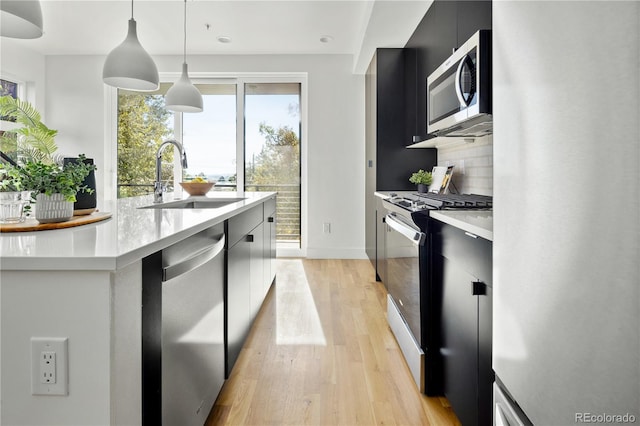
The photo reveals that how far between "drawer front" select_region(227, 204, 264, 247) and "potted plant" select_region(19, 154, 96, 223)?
64 cm

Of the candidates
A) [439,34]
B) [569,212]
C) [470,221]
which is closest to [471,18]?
[439,34]

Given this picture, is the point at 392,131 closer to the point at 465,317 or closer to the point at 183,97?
the point at 183,97

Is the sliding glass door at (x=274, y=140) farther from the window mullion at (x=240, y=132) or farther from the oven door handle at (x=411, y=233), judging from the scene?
the oven door handle at (x=411, y=233)

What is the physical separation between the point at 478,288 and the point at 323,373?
1.02 meters

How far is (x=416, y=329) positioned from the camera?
1.78 meters

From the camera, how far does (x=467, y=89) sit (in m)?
1.85

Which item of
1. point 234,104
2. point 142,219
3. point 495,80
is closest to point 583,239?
point 495,80

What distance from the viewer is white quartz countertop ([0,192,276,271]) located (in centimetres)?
69

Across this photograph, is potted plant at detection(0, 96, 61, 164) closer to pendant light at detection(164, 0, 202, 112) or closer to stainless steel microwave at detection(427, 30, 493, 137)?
pendant light at detection(164, 0, 202, 112)

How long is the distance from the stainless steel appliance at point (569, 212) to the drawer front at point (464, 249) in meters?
0.38

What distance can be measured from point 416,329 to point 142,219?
131 centimetres

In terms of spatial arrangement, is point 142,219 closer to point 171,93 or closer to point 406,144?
point 171,93

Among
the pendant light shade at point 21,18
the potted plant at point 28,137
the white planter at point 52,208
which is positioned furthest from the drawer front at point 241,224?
the potted plant at point 28,137

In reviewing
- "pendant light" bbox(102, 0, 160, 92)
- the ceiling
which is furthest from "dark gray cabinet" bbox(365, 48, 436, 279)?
"pendant light" bbox(102, 0, 160, 92)
